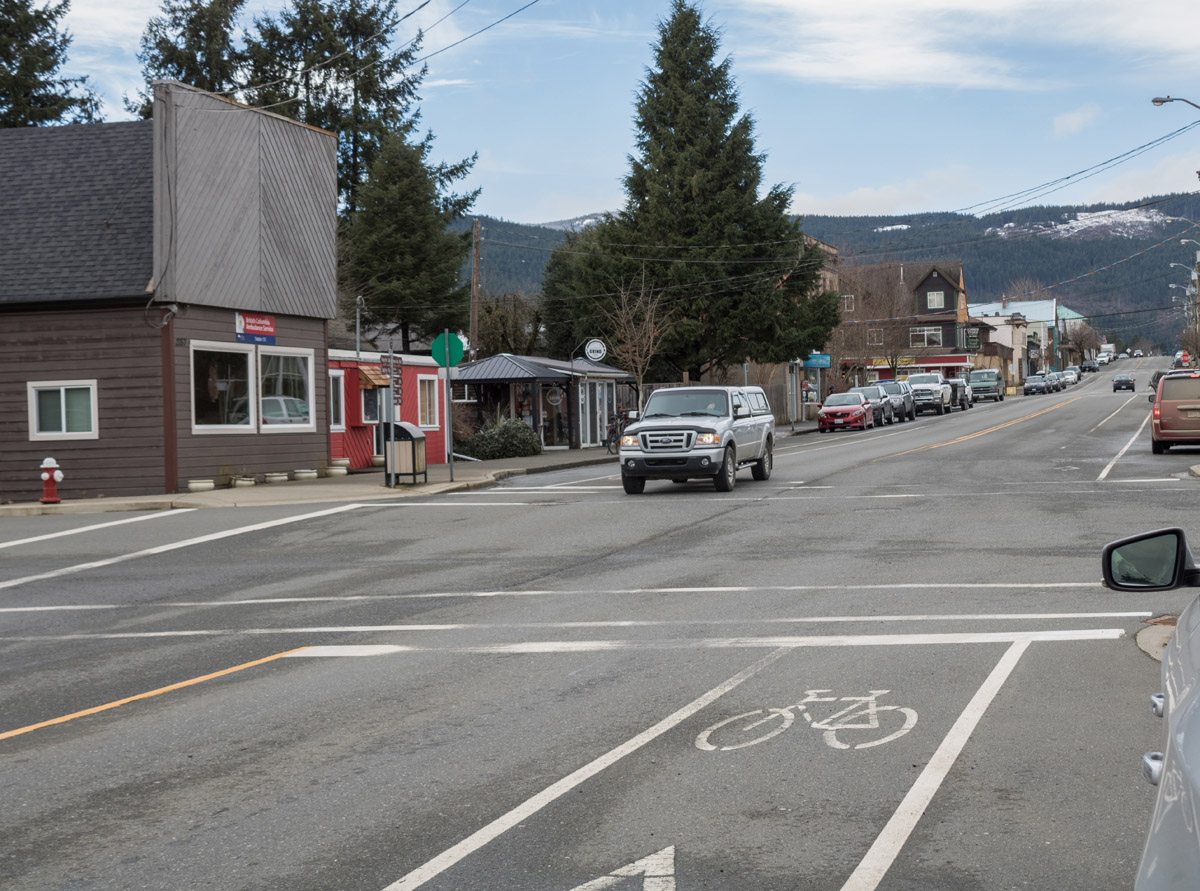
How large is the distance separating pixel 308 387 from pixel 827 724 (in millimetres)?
23113

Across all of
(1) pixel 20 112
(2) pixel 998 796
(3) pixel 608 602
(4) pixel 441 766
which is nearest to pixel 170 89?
(3) pixel 608 602

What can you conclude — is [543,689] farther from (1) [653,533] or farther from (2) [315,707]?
(1) [653,533]

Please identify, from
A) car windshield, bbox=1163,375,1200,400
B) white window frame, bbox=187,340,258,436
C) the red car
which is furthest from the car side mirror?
the red car

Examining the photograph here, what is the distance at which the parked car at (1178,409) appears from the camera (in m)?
27.7

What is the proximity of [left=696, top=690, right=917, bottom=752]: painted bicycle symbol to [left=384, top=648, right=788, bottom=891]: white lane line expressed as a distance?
0.93ft

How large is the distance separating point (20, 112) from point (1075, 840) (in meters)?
54.3

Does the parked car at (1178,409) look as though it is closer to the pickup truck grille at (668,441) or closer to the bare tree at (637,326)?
the pickup truck grille at (668,441)

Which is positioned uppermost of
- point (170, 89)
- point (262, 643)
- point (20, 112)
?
point (20, 112)

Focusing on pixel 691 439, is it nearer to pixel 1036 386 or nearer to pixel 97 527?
pixel 97 527

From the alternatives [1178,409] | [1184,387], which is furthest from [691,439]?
[1178,409]

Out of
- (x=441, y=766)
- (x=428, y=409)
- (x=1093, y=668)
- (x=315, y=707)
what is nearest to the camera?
(x=441, y=766)

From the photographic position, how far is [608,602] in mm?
11406

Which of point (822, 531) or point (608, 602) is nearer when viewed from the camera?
point (608, 602)

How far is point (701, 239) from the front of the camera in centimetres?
5322
